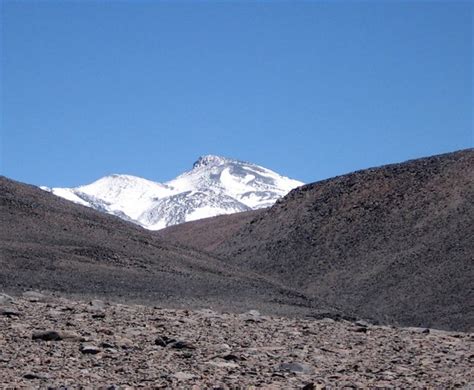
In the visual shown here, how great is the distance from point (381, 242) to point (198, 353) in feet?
128

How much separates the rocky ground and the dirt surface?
19.7 m

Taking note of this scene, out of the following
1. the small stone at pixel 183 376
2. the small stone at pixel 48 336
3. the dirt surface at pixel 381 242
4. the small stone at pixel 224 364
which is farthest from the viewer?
the dirt surface at pixel 381 242

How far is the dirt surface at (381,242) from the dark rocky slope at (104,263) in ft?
25.2

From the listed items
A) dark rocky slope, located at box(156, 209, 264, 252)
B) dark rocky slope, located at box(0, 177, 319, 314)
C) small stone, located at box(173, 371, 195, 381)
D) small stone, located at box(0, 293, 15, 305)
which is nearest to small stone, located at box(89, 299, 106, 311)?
small stone, located at box(0, 293, 15, 305)

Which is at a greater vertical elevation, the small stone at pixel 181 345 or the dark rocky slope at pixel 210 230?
the dark rocky slope at pixel 210 230

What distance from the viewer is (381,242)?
169 ft

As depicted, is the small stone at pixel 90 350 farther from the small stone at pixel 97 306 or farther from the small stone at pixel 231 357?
the small stone at pixel 97 306

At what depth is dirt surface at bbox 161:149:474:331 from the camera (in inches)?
1598

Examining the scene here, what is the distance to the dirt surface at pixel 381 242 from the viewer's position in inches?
1598

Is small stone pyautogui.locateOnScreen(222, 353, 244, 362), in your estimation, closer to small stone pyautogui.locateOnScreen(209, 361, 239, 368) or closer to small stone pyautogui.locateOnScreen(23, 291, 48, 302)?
small stone pyautogui.locateOnScreen(209, 361, 239, 368)

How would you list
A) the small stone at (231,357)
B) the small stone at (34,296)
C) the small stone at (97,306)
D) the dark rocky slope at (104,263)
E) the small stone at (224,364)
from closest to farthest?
the small stone at (224,364) < the small stone at (231,357) < the small stone at (97,306) < the small stone at (34,296) < the dark rocky slope at (104,263)

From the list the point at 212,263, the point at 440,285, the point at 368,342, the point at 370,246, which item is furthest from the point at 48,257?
the point at 370,246

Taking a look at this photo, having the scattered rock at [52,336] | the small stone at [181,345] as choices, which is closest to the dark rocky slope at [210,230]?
the small stone at [181,345]

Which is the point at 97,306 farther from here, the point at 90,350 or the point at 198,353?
the point at 90,350
